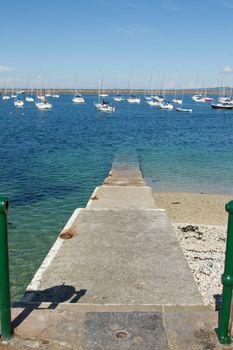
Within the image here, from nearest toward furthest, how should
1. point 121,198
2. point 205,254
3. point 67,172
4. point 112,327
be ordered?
1. point 112,327
2. point 205,254
3. point 121,198
4. point 67,172

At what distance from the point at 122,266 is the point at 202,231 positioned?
17.2 ft

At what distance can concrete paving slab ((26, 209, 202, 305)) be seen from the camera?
6.64 metres

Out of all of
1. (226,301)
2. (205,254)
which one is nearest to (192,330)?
(226,301)

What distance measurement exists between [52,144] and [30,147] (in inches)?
105

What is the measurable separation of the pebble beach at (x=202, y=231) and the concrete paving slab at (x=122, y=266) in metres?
Answer: 0.65

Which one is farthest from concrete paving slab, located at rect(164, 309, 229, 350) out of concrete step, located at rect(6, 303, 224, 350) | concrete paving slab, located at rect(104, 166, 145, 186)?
concrete paving slab, located at rect(104, 166, 145, 186)

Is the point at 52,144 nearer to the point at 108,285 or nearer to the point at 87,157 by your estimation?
the point at 87,157

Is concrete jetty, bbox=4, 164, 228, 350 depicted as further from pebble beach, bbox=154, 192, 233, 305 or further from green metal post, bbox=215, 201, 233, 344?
pebble beach, bbox=154, 192, 233, 305

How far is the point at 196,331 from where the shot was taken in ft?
14.3

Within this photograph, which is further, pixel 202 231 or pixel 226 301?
pixel 202 231

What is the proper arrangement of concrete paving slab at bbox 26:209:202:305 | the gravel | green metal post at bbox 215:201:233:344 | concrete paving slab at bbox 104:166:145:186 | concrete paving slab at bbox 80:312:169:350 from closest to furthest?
1. green metal post at bbox 215:201:233:344
2. concrete paving slab at bbox 80:312:169:350
3. concrete paving slab at bbox 26:209:202:305
4. the gravel
5. concrete paving slab at bbox 104:166:145:186

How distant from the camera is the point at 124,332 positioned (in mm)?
4402

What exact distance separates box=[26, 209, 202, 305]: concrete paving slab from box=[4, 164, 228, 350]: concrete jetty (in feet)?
0.05

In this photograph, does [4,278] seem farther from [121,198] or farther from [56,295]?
[121,198]
